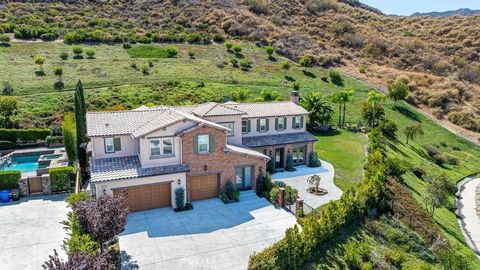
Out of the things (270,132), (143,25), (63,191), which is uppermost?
(143,25)

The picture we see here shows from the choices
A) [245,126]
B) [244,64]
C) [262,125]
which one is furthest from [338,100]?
[244,64]

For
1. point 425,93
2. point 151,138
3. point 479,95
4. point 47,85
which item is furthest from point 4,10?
point 479,95

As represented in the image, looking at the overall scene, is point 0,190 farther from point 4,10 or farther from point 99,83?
point 4,10

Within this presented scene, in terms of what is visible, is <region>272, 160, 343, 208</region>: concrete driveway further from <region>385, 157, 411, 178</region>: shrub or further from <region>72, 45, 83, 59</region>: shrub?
<region>72, 45, 83, 59</region>: shrub

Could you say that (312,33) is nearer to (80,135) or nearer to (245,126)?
(245,126)

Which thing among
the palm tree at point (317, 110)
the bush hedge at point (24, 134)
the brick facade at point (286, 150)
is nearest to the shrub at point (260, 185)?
the brick facade at point (286, 150)
